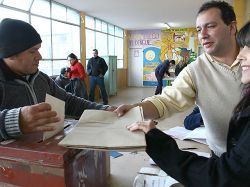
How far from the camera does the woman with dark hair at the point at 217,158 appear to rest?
25.4 inches

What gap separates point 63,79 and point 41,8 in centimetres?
158

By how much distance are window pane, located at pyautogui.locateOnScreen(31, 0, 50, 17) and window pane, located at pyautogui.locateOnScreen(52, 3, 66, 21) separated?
0.78 feet

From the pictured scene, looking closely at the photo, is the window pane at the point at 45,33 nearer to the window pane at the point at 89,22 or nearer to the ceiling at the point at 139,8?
the ceiling at the point at 139,8

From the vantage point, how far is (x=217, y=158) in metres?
0.74

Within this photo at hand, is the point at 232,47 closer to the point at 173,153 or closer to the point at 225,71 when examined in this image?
the point at 225,71

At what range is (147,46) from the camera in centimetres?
1183

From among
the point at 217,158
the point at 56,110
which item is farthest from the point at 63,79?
the point at 217,158

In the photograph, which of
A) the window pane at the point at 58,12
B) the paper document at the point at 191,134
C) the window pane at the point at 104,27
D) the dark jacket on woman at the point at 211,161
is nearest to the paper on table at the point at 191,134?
the paper document at the point at 191,134

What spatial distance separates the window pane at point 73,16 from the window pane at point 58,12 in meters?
0.28

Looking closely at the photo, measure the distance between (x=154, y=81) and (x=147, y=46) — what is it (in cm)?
167

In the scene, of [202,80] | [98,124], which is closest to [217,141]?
[202,80]

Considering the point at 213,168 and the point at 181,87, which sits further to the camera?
the point at 181,87

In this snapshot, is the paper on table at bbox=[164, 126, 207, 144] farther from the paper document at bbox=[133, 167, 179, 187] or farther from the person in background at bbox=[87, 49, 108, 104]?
the person in background at bbox=[87, 49, 108, 104]

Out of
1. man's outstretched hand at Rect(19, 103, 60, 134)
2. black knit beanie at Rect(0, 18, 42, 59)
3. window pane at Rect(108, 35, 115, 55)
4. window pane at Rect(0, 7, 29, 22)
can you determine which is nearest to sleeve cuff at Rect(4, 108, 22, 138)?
man's outstretched hand at Rect(19, 103, 60, 134)
